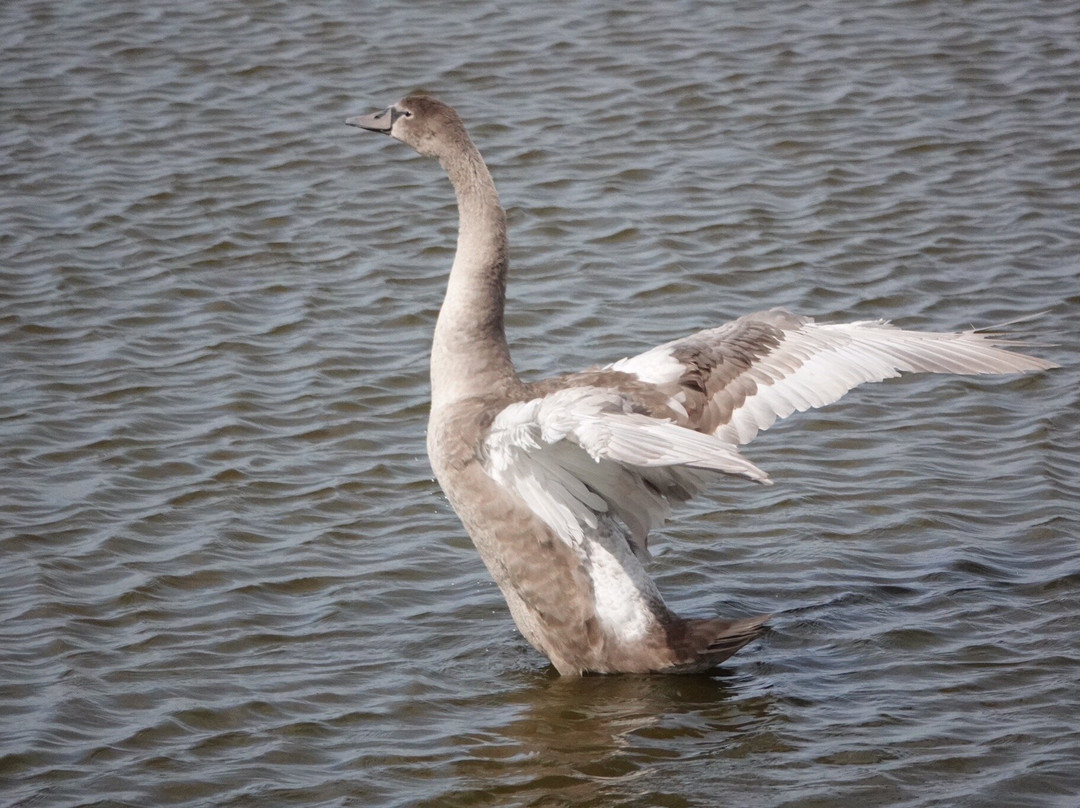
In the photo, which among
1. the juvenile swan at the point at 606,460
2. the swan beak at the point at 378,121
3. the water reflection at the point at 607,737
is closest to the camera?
the water reflection at the point at 607,737

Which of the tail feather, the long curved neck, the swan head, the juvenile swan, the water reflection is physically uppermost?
the swan head

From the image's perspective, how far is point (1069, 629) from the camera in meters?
5.30

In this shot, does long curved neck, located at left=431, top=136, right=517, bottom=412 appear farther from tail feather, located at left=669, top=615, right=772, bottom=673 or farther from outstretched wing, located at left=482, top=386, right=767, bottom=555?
tail feather, located at left=669, top=615, right=772, bottom=673

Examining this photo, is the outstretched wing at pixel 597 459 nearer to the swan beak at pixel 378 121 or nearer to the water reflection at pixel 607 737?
the water reflection at pixel 607 737

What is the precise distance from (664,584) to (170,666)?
204cm

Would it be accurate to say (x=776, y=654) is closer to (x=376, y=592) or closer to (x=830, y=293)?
(x=376, y=592)

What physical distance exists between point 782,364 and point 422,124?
5.96ft

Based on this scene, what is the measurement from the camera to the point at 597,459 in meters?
4.12

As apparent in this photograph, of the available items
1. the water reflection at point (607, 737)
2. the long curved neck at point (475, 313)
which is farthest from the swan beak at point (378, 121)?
the water reflection at point (607, 737)

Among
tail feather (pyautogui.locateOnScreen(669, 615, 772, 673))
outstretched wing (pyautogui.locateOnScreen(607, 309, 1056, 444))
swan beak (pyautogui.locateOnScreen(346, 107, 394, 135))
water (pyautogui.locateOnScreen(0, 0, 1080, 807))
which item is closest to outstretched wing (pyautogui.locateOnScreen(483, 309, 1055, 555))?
outstretched wing (pyautogui.locateOnScreen(607, 309, 1056, 444))

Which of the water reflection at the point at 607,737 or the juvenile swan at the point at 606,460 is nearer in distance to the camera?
the water reflection at the point at 607,737

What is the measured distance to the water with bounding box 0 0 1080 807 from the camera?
4.76m

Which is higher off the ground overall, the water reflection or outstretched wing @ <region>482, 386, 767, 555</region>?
outstretched wing @ <region>482, 386, 767, 555</region>

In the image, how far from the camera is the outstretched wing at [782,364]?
506 centimetres
